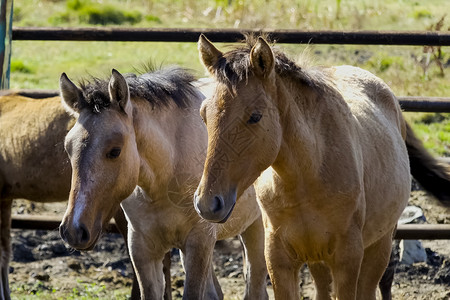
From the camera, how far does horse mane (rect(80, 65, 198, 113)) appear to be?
4.20 m

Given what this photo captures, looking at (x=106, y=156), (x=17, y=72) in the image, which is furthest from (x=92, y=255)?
(x=17, y=72)

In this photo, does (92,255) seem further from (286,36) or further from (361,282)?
(361,282)

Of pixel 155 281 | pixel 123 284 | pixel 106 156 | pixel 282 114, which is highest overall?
pixel 282 114

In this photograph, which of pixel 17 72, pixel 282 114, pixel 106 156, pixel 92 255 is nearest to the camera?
pixel 282 114

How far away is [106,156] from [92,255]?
266cm

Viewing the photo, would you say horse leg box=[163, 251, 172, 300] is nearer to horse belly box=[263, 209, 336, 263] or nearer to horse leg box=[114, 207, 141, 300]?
horse leg box=[114, 207, 141, 300]

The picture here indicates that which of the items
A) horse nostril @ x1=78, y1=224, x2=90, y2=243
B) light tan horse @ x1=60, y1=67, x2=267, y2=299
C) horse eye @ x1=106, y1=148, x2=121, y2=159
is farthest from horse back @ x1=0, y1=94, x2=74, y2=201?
horse nostril @ x1=78, y1=224, x2=90, y2=243

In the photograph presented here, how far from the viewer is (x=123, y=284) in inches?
240

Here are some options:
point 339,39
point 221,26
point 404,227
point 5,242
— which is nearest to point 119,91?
point 5,242

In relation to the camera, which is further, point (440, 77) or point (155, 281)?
point (440, 77)

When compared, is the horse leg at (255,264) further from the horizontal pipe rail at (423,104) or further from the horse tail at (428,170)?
the horizontal pipe rail at (423,104)

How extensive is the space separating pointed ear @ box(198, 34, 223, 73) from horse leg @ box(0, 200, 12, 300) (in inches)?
106

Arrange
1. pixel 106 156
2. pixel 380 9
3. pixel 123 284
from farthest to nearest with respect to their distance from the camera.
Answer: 1. pixel 380 9
2. pixel 123 284
3. pixel 106 156

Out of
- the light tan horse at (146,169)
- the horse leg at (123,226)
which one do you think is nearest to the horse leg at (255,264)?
the light tan horse at (146,169)
